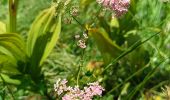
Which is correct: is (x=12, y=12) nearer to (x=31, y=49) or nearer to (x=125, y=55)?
(x=31, y=49)

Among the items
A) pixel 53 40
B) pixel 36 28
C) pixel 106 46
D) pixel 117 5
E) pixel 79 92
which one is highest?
pixel 36 28

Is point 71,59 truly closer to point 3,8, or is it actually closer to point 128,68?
point 128,68

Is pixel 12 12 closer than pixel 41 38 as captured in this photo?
Yes

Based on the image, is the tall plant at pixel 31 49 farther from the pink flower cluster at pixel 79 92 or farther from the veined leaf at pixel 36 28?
the pink flower cluster at pixel 79 92

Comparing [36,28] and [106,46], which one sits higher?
[36,28]

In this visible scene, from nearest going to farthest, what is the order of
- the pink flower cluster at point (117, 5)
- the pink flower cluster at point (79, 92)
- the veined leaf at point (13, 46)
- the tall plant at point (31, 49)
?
the pink flower cluster at point (79, 92)
the pink flower cluster at point (117, 5)
the veined leaf at point (13, 46)
the tall plant at point (31, 49)

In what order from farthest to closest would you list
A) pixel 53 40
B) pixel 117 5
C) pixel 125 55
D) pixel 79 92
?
pixel 53 40
pixel 125 55
pixel 117 5
pixel 79 92

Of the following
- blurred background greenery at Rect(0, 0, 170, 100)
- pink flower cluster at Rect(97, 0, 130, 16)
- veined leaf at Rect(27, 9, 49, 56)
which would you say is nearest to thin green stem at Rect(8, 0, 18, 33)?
veined leaf at Rect(27, 9, 49, 56)

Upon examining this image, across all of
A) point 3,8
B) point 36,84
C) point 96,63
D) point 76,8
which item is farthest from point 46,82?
point 76,8

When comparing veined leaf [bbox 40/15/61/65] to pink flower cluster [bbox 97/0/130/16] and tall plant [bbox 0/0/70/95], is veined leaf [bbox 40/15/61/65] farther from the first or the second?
pink flower cluster [bbox 97/0/130/16]

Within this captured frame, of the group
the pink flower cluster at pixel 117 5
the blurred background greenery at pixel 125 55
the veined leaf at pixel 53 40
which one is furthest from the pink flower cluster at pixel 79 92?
the veined leaf at pixel 53 40

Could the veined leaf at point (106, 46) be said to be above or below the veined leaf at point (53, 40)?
below

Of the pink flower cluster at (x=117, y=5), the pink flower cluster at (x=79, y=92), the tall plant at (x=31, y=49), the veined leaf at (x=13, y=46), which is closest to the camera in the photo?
the pink flower cluster at (x=79, y=92)

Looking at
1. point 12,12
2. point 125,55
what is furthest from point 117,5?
point 12,12
